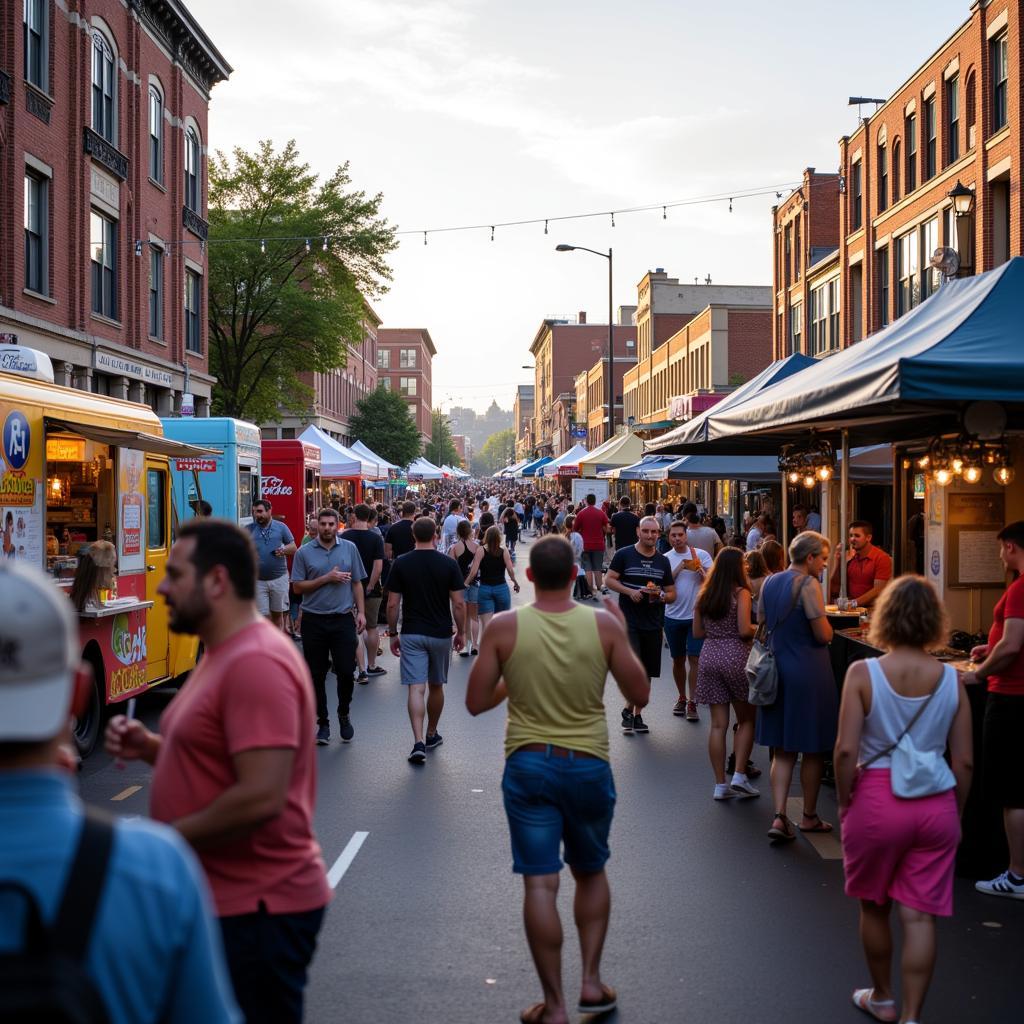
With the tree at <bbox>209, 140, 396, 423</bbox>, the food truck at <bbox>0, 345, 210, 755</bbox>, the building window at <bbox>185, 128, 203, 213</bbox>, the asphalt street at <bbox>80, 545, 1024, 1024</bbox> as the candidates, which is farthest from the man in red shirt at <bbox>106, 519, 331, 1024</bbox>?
the tree at <bbox>209, 140, 396, 423</bbox>

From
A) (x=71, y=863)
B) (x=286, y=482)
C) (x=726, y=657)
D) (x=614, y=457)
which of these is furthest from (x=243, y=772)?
(x=614, y=457)

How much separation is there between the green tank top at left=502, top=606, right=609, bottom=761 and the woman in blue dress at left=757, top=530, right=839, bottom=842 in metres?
3.11

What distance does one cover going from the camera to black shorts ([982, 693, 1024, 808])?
6.44 m

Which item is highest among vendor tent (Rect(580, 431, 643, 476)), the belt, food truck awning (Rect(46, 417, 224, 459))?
vendor tent (Rect(580, 431, 643, 476))

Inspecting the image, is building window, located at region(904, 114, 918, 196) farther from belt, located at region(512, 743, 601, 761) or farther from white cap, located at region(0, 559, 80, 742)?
white cap, located at region(0, 559, 80, 742)

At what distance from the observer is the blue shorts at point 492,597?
49.0 feet

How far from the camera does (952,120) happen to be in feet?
87.5

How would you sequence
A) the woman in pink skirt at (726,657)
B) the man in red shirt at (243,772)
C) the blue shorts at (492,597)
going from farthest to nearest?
1. the blue shorts at (492,597)
2. the woman in pink skirt at (726,657)
3. the man in red shirt at (243,772)

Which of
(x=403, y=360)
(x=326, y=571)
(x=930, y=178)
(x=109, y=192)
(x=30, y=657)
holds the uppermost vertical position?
(x=403, y=360)

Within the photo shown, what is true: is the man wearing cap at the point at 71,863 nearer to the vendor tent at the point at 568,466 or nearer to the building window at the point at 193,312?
the building window at the point at 193,312

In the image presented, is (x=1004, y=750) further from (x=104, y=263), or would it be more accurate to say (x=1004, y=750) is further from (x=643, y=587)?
(x=104, y=263)

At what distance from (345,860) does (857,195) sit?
3045 centimetres

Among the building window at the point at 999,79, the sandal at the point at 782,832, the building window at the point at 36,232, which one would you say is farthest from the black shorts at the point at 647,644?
the building window at the point at 999,79

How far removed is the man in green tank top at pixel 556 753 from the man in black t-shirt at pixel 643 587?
5.94 metres
